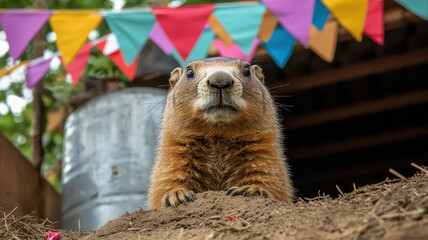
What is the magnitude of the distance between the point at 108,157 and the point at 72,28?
1779 millimetres

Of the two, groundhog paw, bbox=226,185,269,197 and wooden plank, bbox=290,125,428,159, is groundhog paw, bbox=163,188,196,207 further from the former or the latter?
wooden plank, bbox=290,125,428,159

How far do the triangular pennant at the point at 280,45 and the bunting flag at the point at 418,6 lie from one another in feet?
5.26

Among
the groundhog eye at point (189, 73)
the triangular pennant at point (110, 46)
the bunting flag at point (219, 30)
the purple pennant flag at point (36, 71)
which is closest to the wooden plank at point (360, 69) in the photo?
the bunting flag at point (219, 30)

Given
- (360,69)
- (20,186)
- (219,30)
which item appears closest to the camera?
(20,186)

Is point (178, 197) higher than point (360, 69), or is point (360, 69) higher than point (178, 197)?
point (360, 69)

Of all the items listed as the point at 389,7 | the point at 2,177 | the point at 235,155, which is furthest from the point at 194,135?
the point at 389,7

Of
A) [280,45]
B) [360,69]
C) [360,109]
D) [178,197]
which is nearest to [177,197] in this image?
[178,197]

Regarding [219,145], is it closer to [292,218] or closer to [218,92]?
[218,92]

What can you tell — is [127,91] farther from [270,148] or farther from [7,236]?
[7,236]

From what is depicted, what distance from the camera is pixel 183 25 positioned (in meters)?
6.15

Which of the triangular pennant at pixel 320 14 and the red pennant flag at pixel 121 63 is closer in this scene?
the triangular pennant at pixel 320 14

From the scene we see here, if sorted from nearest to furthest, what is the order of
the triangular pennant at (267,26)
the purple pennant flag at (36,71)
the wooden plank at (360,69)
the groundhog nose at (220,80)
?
1. the groundhog nose at (220,80)
2. the triangular pennant at (267,26)
3. the purple pennant flag at (36,71)
4. the wooden plank at (360,69)

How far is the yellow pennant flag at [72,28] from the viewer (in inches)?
232

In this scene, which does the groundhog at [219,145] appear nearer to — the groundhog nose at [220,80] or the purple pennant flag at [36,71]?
the groundhog nose at [220,80]
